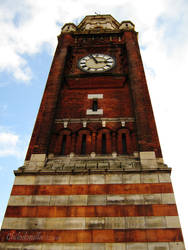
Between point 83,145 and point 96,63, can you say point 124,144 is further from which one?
point 96,63

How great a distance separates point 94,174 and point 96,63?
11.3 metres

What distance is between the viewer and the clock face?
64.5 ft

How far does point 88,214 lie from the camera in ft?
32.4

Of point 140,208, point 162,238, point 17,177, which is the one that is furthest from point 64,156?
point 162,238

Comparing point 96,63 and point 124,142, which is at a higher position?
point 96,63

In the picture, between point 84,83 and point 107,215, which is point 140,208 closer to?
point 107,215

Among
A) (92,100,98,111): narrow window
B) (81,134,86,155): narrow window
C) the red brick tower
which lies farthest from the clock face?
(81,134,86,155): narrow window

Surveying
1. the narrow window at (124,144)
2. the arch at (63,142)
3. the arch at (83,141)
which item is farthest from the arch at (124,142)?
the arch at (63,142)

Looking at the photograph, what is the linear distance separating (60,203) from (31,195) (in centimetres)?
119

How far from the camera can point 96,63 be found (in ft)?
66.6

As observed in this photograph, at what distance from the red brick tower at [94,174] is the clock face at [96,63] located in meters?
0.79

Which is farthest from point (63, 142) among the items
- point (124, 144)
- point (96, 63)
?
point (96, 63)

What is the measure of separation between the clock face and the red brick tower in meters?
0.79

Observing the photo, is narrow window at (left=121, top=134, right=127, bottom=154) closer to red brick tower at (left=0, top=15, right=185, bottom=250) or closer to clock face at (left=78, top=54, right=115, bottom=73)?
red brick tower at (left=0, top=15, right=185, bottom=250)
